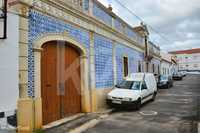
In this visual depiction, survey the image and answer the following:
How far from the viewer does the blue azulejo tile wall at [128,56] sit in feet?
49.8

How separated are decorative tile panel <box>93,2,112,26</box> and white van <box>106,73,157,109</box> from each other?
3.75 m

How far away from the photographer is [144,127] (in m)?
8.27

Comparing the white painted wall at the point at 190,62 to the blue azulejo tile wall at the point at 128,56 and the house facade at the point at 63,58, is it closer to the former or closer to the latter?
the blue azulejo tile wall at the point at 128,56

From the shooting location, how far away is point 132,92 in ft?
39.9

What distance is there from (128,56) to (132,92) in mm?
5791

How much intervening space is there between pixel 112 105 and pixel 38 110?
17.6 ft

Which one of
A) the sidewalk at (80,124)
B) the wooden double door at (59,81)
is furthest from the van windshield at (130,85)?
the wooden double door at (59,81)

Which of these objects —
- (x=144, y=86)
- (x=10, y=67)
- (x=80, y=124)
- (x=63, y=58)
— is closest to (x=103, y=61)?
(x=144, y=86)

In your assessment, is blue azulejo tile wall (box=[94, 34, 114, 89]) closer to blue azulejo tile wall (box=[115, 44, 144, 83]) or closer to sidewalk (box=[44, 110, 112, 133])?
blue azulejo tile wall (box=[115, 44, 144, 83])

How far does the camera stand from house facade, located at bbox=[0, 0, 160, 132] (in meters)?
7.07

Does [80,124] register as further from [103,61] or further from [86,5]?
[86,5]

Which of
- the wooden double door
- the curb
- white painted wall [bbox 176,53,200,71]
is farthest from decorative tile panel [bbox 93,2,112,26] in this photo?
white painted wall [bbox 176,53,200,71]

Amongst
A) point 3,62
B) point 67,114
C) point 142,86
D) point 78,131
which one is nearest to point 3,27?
point 3,62

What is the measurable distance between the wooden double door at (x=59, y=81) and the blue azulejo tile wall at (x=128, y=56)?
4.93 metres
